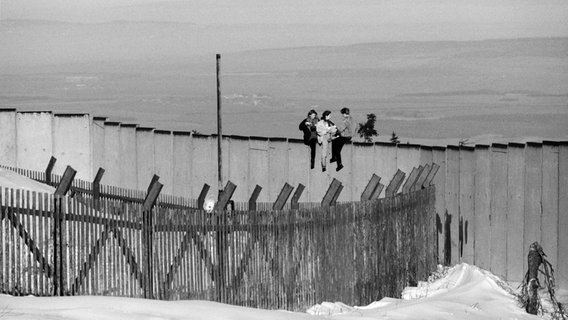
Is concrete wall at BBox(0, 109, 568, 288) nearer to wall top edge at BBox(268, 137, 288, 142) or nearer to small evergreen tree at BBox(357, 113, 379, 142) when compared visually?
wall top edge at BBox(268, 137, 288, 142)

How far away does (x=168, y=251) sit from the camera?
47.3 ft

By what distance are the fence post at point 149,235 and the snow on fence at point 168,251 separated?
0.01 meters

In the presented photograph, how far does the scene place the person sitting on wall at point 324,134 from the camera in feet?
82.8

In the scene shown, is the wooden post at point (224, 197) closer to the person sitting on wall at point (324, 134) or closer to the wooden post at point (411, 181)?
the wooden post at point (411, 181)

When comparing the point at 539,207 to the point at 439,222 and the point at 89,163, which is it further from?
the point at 89,163

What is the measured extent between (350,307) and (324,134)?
31.7ft

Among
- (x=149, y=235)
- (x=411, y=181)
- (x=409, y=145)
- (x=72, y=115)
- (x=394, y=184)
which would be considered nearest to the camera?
(x=149, y=235)

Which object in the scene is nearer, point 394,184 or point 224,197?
point 224,197

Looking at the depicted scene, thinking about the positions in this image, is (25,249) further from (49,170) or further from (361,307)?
(49,170)

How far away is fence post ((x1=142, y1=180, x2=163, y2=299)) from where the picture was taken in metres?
14.1

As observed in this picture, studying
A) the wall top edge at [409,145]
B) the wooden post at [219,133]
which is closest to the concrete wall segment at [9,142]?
the wooden post at [219,133]

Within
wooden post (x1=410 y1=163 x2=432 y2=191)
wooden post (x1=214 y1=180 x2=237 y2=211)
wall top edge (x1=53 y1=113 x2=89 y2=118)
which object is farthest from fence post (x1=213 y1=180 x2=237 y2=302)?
wall top edge (x1=53 y1=113 x2=89 y2=118)

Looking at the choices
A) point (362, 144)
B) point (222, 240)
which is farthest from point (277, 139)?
point (222, 240)

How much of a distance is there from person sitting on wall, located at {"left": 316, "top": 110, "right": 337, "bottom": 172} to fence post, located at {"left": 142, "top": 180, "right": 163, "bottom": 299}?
11.2 metres
